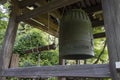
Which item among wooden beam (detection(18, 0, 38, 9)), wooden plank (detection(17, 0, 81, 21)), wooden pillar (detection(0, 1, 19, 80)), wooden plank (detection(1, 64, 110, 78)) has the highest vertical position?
wooden beam (detection(18, 0, 38, 9))

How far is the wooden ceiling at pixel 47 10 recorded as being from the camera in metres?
2.17

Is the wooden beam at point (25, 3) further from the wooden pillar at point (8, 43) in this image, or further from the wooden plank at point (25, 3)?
the wooden pillar at point (8, 43)

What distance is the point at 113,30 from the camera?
137cm

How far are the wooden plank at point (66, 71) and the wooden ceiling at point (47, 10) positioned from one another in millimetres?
784

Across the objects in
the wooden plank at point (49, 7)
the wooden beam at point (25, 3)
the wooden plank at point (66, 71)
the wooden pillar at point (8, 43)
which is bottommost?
the wooden plank at point (66, 71)

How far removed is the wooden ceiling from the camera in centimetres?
217

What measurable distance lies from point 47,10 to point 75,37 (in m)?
0.53

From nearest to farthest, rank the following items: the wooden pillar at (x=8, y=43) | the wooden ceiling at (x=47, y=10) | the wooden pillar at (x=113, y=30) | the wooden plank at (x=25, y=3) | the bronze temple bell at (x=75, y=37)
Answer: the wooden pillar at (x=113, y=30) → the bronze temple bell at (x=75, y=37) → the wooden ceiling at (x=47, y=10) → the wooden pillar at (x=8, y=43) → the wooden plank at (x=25, y=3)

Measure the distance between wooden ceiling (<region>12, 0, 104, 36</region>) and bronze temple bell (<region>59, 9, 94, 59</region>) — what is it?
0.22 metres

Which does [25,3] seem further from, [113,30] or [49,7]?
[113,30]

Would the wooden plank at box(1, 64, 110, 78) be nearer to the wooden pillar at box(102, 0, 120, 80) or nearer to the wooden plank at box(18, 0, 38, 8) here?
the wooden pillar at box(102, 0, 120, 80)

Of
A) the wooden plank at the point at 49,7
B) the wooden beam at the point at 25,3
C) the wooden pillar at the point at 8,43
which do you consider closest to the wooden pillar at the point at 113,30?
the wooden plank at the point at 49,7

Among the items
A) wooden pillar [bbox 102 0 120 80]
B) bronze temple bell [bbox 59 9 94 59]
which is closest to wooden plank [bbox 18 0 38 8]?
bronze temple bell [bbox 59 9 94 59]

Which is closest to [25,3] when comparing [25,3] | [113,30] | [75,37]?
[25,3]
